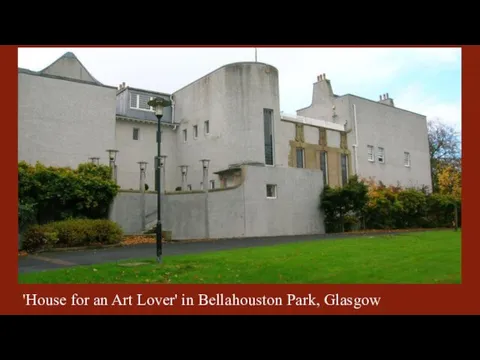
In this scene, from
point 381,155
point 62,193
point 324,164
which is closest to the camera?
point 62,193

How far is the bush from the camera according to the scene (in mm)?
18938

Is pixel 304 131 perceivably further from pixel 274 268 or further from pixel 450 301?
pixel 450 301

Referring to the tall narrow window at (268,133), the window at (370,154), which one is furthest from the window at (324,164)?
the tall narrow window at (268,133)

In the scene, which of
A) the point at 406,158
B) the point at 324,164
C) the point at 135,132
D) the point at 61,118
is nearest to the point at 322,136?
the point at 324,164

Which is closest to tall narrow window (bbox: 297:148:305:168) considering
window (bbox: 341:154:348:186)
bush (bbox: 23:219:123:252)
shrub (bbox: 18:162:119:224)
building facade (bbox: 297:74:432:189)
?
building facade (bbox: 297:74:432:189)

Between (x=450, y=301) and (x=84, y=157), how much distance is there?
27019mm

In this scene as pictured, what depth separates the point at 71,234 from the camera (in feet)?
64.8

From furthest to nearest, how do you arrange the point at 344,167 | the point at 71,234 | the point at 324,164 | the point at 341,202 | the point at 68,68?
the point at 344,167
the point at 324,164
the point at 68,68
the point at 341,202
the point at 71,234

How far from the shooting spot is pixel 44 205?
21531mm

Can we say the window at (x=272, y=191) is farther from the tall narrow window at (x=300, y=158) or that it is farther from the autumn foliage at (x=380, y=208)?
the tall narrow window at (x=300, y=158)

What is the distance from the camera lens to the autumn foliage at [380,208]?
30.2 metres

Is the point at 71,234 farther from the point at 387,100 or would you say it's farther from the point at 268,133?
the point at 387,100

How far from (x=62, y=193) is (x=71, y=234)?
2.85 meters

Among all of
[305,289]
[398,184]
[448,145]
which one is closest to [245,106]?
[398,184]
